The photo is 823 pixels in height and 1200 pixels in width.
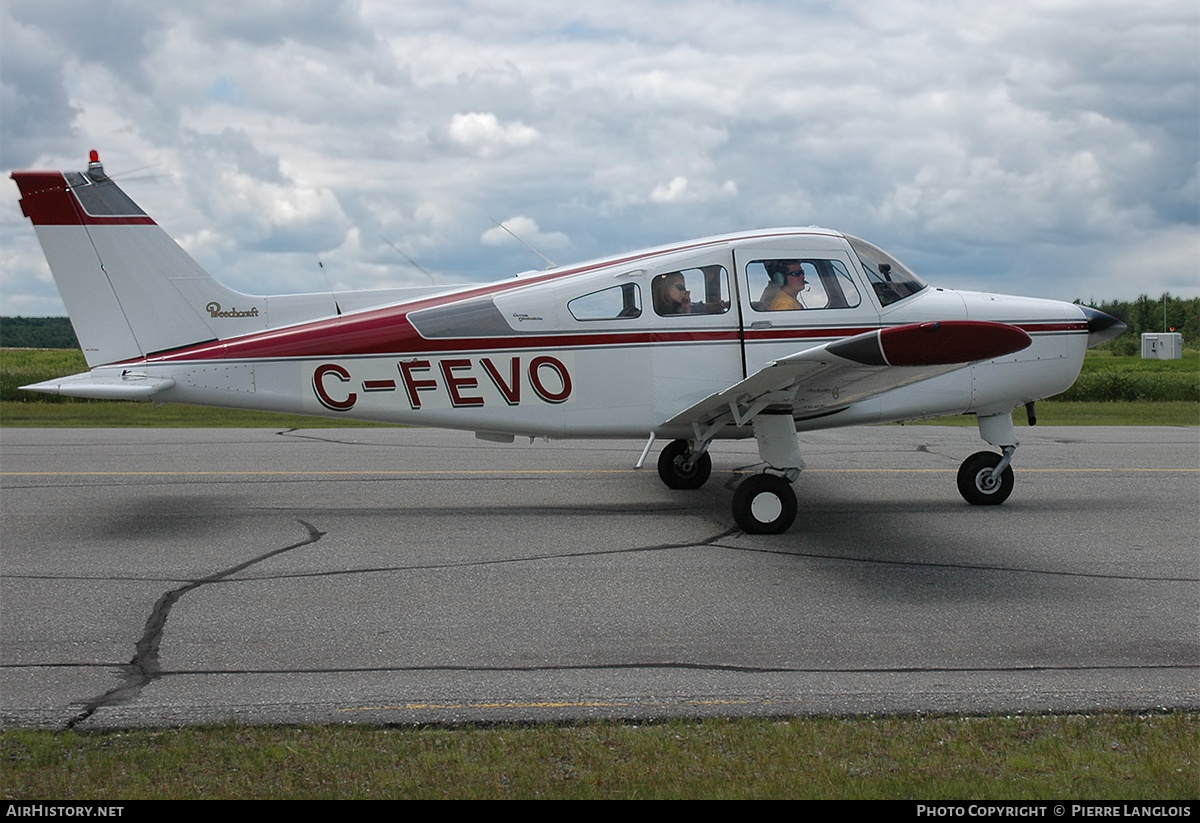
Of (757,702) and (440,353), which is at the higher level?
(440,353)

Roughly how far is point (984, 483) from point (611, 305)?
4.06 meters

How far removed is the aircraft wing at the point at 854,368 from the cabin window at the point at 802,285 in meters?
0.89

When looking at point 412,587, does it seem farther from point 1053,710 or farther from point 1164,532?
point 1164,532

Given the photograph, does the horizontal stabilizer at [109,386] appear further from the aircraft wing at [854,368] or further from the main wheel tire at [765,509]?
the main wheel tire at [765,509]

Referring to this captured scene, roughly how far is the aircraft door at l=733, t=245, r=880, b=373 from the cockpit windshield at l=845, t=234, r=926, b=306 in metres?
0.15

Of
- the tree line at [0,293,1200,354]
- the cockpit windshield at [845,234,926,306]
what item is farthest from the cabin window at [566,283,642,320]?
the tree line at [0,293,1200,354]

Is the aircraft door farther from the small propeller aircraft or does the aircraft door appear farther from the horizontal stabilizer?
the horizontal stabilizer

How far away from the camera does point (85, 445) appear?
49.0 feet

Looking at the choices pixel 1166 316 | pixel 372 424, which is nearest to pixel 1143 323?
pixel 1166 316

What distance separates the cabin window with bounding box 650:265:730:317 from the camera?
30.5 ft

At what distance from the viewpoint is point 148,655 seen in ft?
18.9

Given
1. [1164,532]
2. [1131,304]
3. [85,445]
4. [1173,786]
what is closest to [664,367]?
[1164,532]

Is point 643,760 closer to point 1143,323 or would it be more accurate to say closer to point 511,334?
point 511,334
